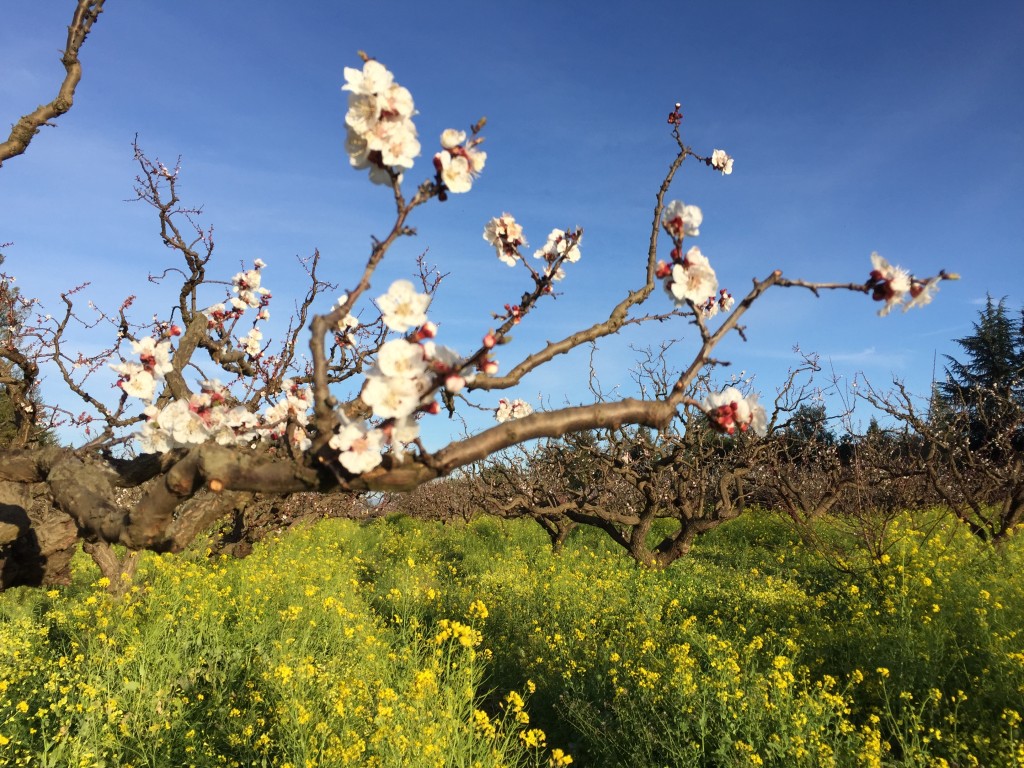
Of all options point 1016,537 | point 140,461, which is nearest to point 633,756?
point 140,461

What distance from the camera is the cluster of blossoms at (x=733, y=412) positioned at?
2.20 m

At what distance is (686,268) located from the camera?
83.6 inches

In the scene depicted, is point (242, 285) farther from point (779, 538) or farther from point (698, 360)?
point (779, 538)

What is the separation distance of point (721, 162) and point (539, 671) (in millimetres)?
5045

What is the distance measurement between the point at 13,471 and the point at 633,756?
15.0 feet

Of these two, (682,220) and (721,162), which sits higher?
(721,162)

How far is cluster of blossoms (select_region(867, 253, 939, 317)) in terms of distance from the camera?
2.15 meters

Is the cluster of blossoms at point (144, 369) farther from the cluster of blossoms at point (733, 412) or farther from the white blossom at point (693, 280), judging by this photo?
the cluster of blossoms at point (733, 412)

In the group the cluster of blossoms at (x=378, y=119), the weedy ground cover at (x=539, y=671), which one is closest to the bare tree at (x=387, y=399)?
the cluster of blossoms at (x=378, y=119)

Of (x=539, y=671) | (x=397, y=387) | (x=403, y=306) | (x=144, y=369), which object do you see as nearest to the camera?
(x=397, y=387)

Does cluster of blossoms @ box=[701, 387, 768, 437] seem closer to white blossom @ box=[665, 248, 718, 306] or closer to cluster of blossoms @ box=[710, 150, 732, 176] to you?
white blossom @ box=[665, 248, 718, 306]

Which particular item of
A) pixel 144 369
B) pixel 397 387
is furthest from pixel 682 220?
pixel 144 369

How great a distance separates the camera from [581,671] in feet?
18.5

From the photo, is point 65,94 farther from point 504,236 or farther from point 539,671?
point 539,671
